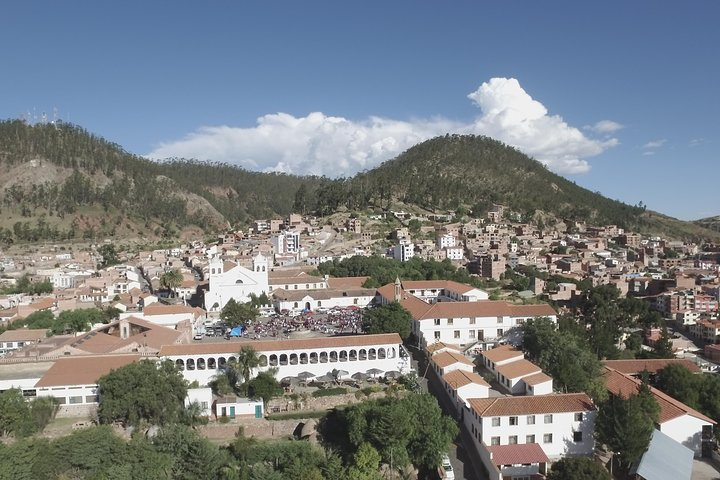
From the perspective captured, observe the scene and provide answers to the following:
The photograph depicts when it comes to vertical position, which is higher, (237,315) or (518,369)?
(237,315)

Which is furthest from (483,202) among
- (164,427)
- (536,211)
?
(164,427)

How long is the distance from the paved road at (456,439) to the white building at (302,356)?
1.49 m

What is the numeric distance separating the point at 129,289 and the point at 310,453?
39.8 metres

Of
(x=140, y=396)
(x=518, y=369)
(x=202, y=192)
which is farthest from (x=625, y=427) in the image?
(x=202, y=192)

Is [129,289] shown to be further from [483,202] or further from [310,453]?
[483,202]

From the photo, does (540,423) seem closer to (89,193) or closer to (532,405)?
(532,405)

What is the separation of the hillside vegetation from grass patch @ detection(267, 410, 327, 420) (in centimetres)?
7051

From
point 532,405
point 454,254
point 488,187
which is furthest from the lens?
point 488,187

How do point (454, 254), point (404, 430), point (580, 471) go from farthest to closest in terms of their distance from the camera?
1. point (454, 254)
2. point (404, 430)
3. point (580, 471)

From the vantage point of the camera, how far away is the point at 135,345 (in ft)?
104

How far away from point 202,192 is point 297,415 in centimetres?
13236

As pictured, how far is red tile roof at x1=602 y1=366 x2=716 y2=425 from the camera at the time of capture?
2566cm

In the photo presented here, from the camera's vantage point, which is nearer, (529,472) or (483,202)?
(529,472)

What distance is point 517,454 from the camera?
23625mm
